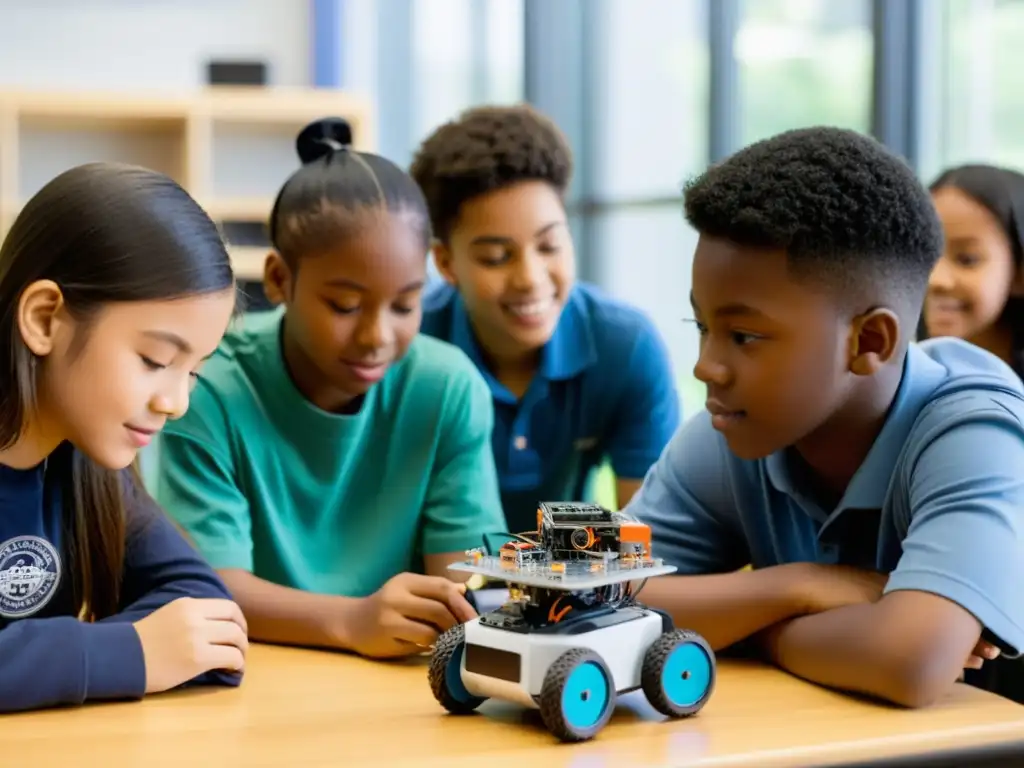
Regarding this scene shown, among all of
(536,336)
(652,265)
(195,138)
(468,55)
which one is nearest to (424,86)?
(468,55)

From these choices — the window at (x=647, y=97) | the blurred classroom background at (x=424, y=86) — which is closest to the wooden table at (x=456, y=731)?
the blurred classroom background at (x=424, y=86)

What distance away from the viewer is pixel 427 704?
1063mm

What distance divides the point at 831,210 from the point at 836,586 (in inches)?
13.4

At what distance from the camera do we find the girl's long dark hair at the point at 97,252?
42.3 inches

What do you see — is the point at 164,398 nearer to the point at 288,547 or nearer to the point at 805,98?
the point at 288,547

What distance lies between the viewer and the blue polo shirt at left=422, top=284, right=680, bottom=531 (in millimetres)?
1971

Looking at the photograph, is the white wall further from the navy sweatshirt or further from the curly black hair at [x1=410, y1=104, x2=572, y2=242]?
the navy sweatshirt

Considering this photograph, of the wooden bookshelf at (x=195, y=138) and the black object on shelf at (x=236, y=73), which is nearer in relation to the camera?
the wooden bookshelf at (x=195, y=138)

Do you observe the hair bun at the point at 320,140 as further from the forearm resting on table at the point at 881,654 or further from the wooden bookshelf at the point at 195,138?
the wooden bookshelf at the point at 195,138

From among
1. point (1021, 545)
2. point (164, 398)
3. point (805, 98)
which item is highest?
point (805, 98)

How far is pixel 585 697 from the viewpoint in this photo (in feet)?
3.10

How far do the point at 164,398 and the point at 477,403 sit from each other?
54 cm

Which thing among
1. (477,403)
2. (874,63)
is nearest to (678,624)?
(477,403)

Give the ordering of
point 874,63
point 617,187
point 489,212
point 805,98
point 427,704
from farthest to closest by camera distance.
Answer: point 617,187
point 805,98
point 874,63
point 489,212
point 427,704
